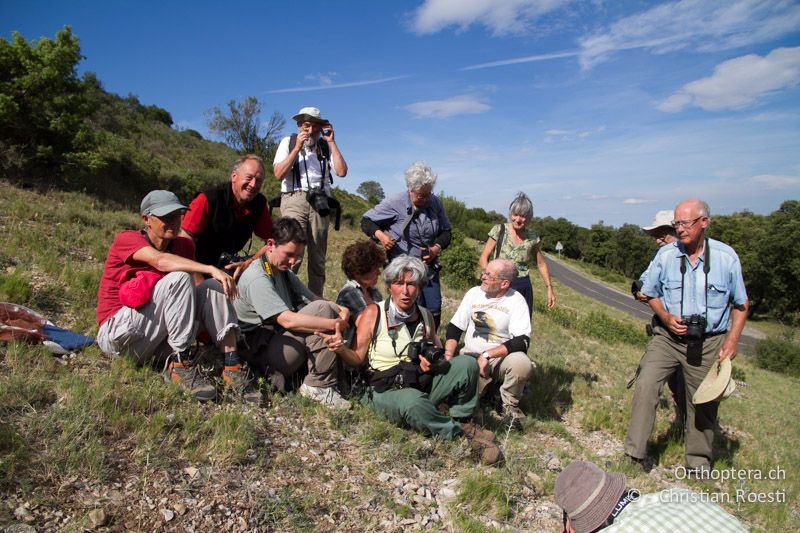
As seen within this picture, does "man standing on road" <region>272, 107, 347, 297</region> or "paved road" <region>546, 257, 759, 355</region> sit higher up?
"man standing on road" <region>272, 107, 347, 297</region>

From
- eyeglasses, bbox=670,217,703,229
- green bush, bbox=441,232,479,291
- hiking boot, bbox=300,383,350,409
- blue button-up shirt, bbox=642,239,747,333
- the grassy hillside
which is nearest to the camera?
the grassy hillside

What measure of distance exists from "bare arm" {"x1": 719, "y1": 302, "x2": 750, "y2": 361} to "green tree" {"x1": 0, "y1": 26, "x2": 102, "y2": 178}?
1249 cm

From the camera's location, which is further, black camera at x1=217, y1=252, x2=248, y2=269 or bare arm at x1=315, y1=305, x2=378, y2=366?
black camera at x1=217, y1=252, x2=248, y2=269

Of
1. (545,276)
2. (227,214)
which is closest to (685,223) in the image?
(545,276)

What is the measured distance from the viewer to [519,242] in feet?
18.2

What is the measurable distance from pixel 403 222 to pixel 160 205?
2497 mm

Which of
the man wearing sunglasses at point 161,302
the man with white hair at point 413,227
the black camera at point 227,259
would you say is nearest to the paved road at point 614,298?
the man with white hair at point 413,227

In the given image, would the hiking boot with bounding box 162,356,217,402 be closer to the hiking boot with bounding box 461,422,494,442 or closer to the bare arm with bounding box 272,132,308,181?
the hiking boot with bounding box 461,422,494,442

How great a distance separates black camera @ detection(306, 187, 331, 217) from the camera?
504 centimetres

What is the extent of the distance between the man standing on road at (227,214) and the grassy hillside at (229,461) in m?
1.29

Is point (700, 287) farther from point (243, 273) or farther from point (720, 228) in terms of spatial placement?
point (720, 228)

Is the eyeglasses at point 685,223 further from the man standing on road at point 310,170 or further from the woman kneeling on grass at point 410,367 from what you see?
the man standing on road at point 310,170

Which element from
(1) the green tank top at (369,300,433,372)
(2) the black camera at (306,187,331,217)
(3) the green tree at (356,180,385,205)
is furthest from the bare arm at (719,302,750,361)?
(3) the green tree at (356,180,385,205)

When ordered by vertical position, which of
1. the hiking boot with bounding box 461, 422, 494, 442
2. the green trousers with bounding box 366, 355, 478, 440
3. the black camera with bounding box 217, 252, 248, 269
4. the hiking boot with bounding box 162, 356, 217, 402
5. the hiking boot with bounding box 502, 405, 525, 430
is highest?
the black camera with bounding box 217, 252, 248, 269
